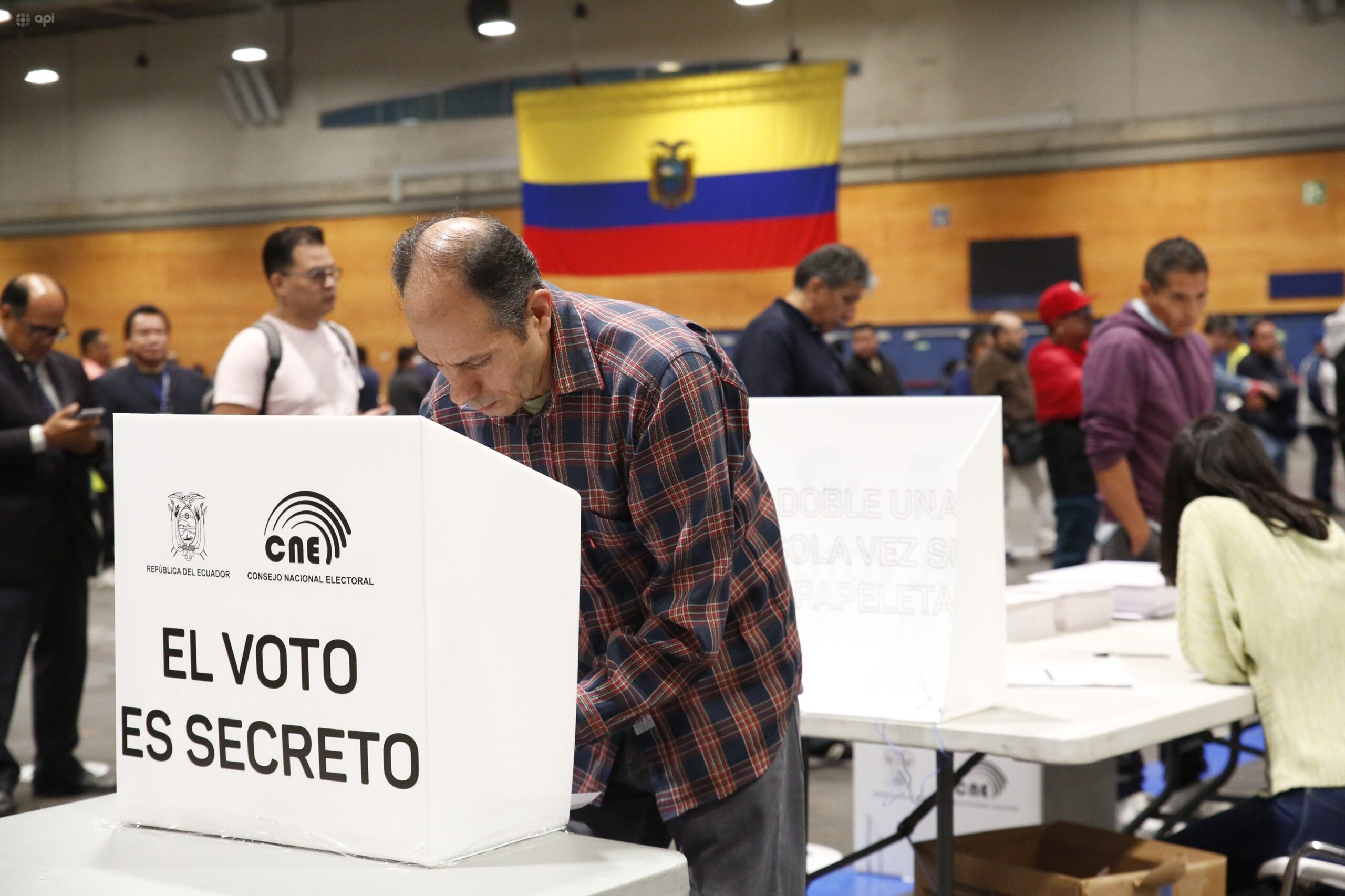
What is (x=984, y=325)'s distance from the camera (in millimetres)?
11641

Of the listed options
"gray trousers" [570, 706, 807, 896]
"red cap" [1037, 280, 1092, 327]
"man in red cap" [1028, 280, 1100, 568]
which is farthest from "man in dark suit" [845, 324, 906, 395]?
"gray trousers" [570, 706, 807, 896]

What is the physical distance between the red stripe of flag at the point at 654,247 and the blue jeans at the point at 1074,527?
17.9 feet

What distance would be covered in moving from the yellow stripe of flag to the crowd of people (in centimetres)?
622

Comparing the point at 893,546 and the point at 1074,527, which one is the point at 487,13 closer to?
the point at 1074,527

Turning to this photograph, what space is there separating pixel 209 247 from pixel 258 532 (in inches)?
590

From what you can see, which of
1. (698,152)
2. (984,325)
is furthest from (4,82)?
(984,325)

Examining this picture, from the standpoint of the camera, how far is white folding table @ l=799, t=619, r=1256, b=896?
6.59ft

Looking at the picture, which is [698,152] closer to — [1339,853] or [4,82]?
[1339,853]

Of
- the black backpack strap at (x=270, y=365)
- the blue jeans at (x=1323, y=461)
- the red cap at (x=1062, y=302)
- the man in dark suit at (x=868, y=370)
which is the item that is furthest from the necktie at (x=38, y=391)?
the blue jeans at (x=1323, y=461)

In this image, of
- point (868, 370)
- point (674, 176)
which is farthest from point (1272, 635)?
point (674, 176)

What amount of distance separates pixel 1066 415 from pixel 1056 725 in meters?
3.70

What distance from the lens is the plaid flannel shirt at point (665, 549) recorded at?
147 cm

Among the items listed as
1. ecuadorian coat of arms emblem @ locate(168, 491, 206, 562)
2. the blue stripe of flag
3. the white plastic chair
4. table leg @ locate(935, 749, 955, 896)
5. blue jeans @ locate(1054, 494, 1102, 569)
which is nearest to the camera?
ecuadorian coat of arms emblem @ locate(168, 491, 206, 562)

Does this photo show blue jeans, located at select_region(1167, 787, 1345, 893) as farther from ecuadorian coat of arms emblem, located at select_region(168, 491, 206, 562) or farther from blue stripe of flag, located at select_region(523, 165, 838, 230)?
blue stripe of flag, located at select_region(523, 165, 838, 230)
